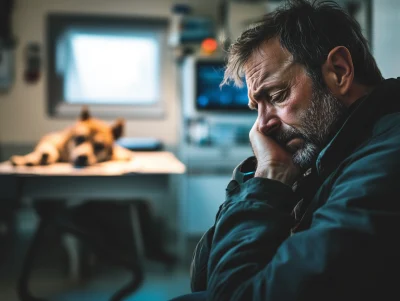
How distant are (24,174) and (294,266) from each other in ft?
5.36

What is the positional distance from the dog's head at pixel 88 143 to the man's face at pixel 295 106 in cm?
142

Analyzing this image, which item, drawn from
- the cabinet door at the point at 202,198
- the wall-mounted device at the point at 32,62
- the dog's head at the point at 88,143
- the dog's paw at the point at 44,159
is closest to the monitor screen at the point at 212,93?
the cabinet door at the point at 202,198

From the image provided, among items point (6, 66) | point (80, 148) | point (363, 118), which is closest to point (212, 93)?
point (80, 148)

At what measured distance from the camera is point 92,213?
11.7ft

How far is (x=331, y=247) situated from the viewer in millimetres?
580

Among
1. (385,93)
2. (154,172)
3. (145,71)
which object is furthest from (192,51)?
(385,93)

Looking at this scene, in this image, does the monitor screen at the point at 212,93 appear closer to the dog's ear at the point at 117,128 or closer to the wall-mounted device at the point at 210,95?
the wall-mounted device at the point at 210,95

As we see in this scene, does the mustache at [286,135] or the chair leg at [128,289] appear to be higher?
the mustache at [286,135]

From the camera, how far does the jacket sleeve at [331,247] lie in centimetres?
58

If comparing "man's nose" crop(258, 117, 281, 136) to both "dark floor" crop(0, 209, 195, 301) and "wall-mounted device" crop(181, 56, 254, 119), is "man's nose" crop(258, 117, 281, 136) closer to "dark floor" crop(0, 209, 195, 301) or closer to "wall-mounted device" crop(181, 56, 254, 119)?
"dark floor" crop(0, 209, 195, 301)

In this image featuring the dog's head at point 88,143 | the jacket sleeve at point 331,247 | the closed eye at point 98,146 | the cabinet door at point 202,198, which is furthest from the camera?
the cabinet door at point 202,198

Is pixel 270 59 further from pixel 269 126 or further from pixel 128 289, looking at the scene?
pixel 128 289

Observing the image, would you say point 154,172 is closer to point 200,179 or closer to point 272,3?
point 200,179

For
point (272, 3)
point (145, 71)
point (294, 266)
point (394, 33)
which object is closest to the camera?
point (294, 266)
